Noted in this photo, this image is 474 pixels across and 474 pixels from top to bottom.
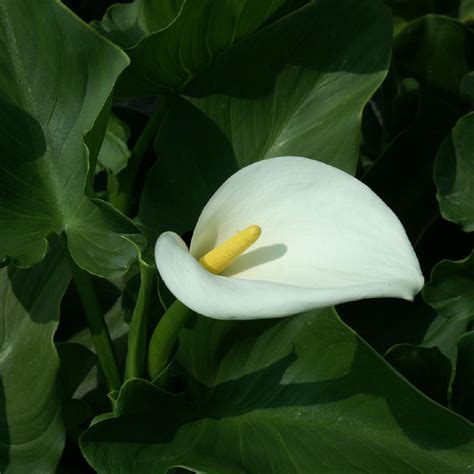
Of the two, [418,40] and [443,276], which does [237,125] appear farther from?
[418,40]

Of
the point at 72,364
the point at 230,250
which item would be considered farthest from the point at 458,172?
the point at 72,364

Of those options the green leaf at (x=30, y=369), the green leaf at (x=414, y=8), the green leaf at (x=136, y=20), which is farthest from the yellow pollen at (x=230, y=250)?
the green leaf at (x=414, y=8)

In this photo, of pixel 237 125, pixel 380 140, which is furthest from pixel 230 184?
pixel 380 140

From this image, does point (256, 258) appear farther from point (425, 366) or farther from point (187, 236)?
point (187, 236)

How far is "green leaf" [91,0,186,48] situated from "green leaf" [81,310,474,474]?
497mm

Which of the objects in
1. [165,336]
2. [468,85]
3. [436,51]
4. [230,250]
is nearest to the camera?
[230,250]

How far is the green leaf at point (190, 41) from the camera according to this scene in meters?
1.11

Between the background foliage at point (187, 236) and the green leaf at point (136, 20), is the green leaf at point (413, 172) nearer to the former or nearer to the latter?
the background foliage at point (187, 236)

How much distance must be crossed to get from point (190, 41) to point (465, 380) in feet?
2.02

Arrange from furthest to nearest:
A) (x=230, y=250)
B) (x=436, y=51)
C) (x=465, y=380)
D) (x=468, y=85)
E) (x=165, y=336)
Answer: (x=436, y=51)
(x=468, y=85)
(x=465, y=380)
(x=165, y=336)
(x=230, y=250)

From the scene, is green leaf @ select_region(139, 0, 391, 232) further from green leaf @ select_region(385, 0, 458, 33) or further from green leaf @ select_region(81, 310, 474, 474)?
green leaf @ select_region(385, 0, 458, 33)

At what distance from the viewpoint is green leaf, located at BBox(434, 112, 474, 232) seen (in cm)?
123

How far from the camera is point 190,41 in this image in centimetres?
115

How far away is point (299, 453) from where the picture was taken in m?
0.99
